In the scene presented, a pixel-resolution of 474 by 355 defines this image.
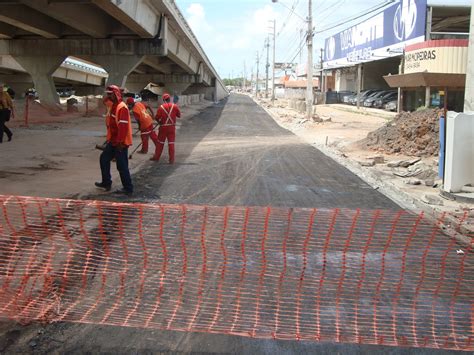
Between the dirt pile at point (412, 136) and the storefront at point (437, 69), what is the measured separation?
13.0m

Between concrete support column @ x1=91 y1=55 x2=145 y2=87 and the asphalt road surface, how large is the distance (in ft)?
15.6

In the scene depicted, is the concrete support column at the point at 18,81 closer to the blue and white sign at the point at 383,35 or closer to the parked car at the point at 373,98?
the blue and white sign at the point at 383,35

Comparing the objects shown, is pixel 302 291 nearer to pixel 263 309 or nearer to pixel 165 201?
pixel 263 309

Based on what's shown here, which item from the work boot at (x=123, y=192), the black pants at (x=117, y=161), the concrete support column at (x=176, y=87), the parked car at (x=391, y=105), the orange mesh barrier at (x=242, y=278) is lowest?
the orange mesh barrier at (x=242, y=278)

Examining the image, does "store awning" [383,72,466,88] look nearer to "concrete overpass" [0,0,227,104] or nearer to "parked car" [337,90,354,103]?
"concrete overpass" [0,0,227,104]

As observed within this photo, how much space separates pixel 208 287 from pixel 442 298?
7.48ft

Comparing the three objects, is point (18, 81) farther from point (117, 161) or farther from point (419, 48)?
point (117, 161)

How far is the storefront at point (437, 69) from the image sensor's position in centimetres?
3197

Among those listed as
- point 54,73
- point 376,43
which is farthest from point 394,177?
point 54,73

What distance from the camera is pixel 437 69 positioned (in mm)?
32281

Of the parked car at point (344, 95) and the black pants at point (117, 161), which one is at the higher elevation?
the parked car at point (344, 95)

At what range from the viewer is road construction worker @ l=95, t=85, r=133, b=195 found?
30.2 feet

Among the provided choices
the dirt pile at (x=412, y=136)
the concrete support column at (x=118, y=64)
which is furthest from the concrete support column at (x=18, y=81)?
the dirt pile at (x=412, y=136)

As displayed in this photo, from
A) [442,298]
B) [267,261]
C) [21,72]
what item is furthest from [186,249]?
[21,72]
